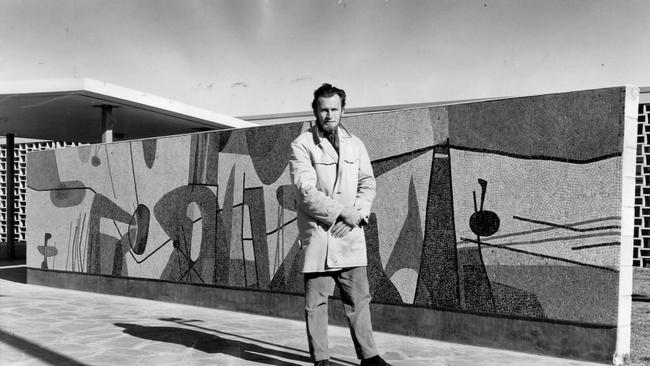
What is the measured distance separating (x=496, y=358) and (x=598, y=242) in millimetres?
1213

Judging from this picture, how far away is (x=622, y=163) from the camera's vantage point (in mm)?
4922

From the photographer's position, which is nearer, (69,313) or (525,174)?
(525,174)

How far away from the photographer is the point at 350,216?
13.9 ft

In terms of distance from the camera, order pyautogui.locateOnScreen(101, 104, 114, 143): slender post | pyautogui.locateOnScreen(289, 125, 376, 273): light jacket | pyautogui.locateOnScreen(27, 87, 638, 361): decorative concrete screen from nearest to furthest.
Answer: pyautogui.locateOnScreen(289, 125, 376, 273): light jacket
pyautogui.locateOnScreen(27, 87, 638, 361): decorative concrete screen
pyautogui.locateOnScreen(101, 104, 114, 143): slender post

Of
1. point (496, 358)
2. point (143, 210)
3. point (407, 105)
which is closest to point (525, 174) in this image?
point (496, 358)

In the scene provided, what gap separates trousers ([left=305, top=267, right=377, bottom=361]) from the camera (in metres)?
4.28

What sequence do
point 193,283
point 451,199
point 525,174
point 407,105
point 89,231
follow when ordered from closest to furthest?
1. point 525,174
2. point 451,199
3. point 193,283
4. point 89,231
5. point 407,105

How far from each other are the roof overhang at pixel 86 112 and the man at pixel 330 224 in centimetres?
Answer: 584

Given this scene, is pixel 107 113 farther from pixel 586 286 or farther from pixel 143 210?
pixel 586 286

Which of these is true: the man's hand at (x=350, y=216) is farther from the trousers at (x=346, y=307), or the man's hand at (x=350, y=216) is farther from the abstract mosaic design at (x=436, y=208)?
the abstract mosaic design at (x=436, y=208)

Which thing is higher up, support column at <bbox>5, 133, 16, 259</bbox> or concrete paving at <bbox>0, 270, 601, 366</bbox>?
support column at <bbox>5, 133, 16, 259</bbox>

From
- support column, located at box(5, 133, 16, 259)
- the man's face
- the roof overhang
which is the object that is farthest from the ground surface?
support column, located at box(5, 133, 16, 259)

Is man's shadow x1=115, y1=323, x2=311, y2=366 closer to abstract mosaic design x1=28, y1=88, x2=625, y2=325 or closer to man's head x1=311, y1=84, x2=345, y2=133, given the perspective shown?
abstract mosaic design x1=28, y1=88, x2=625, y2=325

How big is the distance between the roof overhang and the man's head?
580cm
